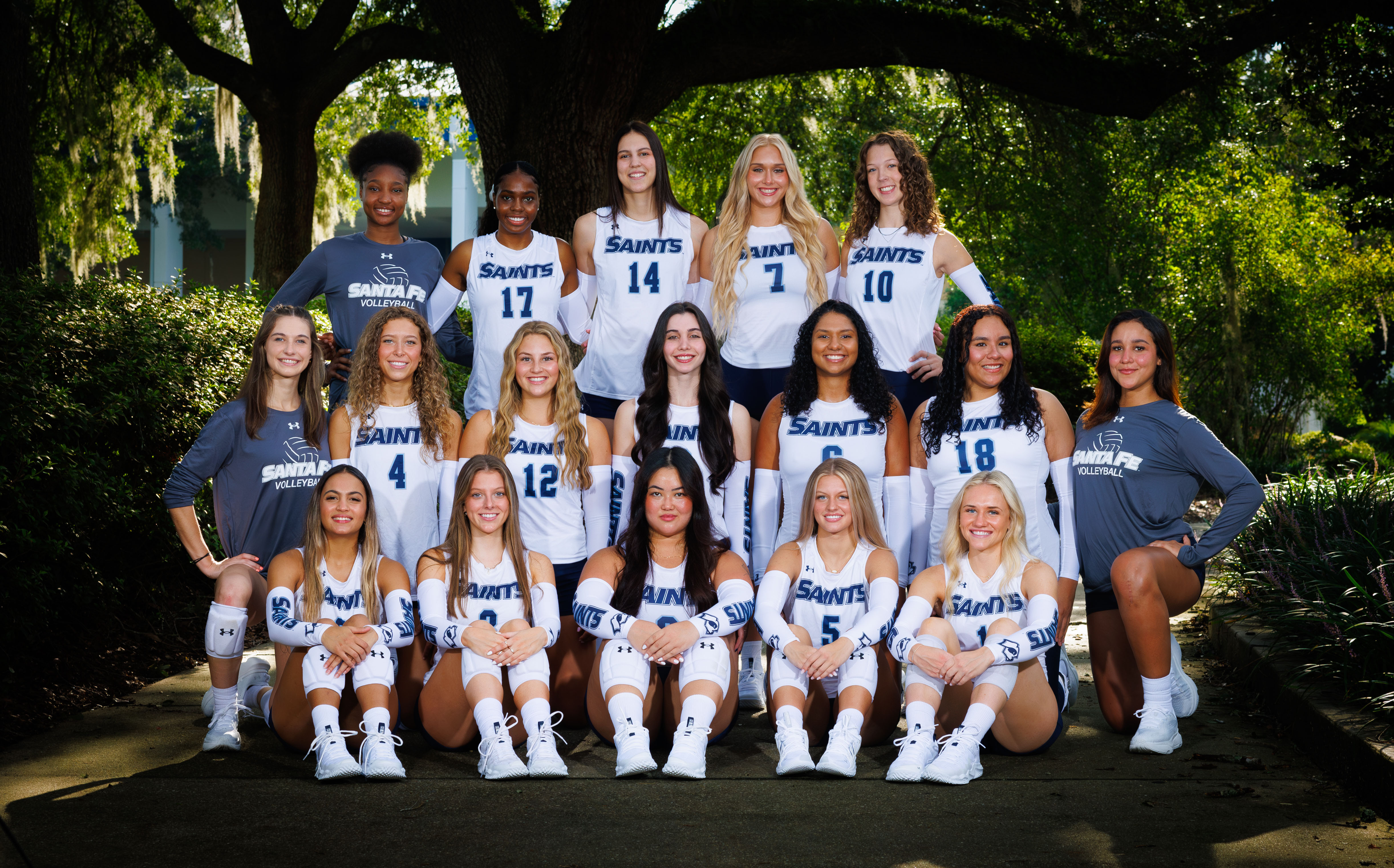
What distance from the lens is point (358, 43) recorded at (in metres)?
12.2

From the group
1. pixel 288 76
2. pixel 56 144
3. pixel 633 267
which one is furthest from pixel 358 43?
pixel 633 267

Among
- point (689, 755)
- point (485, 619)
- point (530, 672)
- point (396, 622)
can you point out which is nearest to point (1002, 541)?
point (689, 755)

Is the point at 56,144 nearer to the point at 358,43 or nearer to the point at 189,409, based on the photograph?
the point at 358,43

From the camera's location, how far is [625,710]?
4426 millimetres

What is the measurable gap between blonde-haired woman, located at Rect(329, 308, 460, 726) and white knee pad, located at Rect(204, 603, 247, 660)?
0.64m

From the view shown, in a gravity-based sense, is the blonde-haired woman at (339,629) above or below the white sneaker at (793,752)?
above

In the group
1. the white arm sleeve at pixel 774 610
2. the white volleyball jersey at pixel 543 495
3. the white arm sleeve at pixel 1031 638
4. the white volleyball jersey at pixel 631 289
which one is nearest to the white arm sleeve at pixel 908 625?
the white arm sleeve at pixel 1031 638

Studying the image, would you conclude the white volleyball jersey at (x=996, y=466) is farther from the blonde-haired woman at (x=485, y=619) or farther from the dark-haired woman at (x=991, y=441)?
the blonde-haired woman at (x=485, y=619)

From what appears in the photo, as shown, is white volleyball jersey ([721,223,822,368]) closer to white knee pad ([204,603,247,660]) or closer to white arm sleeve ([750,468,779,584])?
white arm sleeve ([750,468,779,584])

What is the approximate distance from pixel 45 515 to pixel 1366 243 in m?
16.8

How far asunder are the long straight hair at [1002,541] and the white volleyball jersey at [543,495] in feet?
5.11

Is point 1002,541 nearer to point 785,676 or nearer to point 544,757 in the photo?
point 785,676

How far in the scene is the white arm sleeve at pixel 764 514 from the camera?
5.31m

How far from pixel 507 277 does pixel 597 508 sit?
1299 mm
